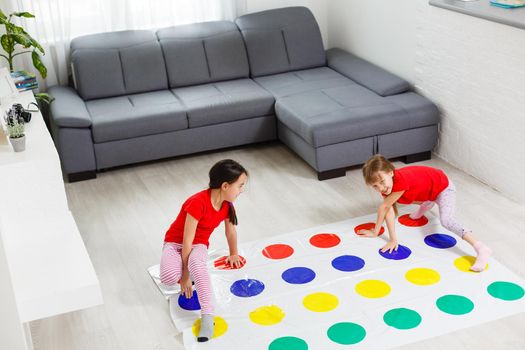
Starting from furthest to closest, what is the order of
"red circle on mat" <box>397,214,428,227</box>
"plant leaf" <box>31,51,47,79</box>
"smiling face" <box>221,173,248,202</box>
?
1. "plant leaf" <box>31,51,47,79</box>
2. "red circle on mat" <box>397,214,428,227</box>
3. "smiling face" <box>221,173,248,202</box>

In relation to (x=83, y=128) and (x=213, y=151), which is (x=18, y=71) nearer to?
(x=83, y=128)

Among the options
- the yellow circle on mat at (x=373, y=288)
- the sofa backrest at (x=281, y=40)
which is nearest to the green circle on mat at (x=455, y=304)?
the yellow circle on mat at (x=373, y=288)

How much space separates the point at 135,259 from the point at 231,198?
0.80 m

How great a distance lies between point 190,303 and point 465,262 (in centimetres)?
141

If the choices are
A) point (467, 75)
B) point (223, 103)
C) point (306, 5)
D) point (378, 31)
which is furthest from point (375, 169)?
point (306, 5)

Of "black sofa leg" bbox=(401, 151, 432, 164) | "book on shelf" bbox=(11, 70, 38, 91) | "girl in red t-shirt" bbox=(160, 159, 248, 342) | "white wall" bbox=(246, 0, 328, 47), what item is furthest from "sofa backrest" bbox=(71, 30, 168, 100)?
"girl in red t-shirt" bbox=(160, 159, 248, 342)

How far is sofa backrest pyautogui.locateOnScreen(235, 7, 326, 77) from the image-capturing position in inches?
215

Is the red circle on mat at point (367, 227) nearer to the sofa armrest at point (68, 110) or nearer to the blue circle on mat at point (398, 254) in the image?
the blue circle on mat at point (398, 254)

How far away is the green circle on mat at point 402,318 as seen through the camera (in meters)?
3.16

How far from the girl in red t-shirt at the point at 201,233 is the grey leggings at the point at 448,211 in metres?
1.16

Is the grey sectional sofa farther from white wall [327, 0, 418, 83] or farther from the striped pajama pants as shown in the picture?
the striped pajama pants

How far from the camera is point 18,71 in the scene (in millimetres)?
4898

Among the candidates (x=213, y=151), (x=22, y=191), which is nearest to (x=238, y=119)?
(x=213, y=151)

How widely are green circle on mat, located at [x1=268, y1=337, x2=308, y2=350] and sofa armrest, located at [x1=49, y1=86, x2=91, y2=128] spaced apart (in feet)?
7.31
